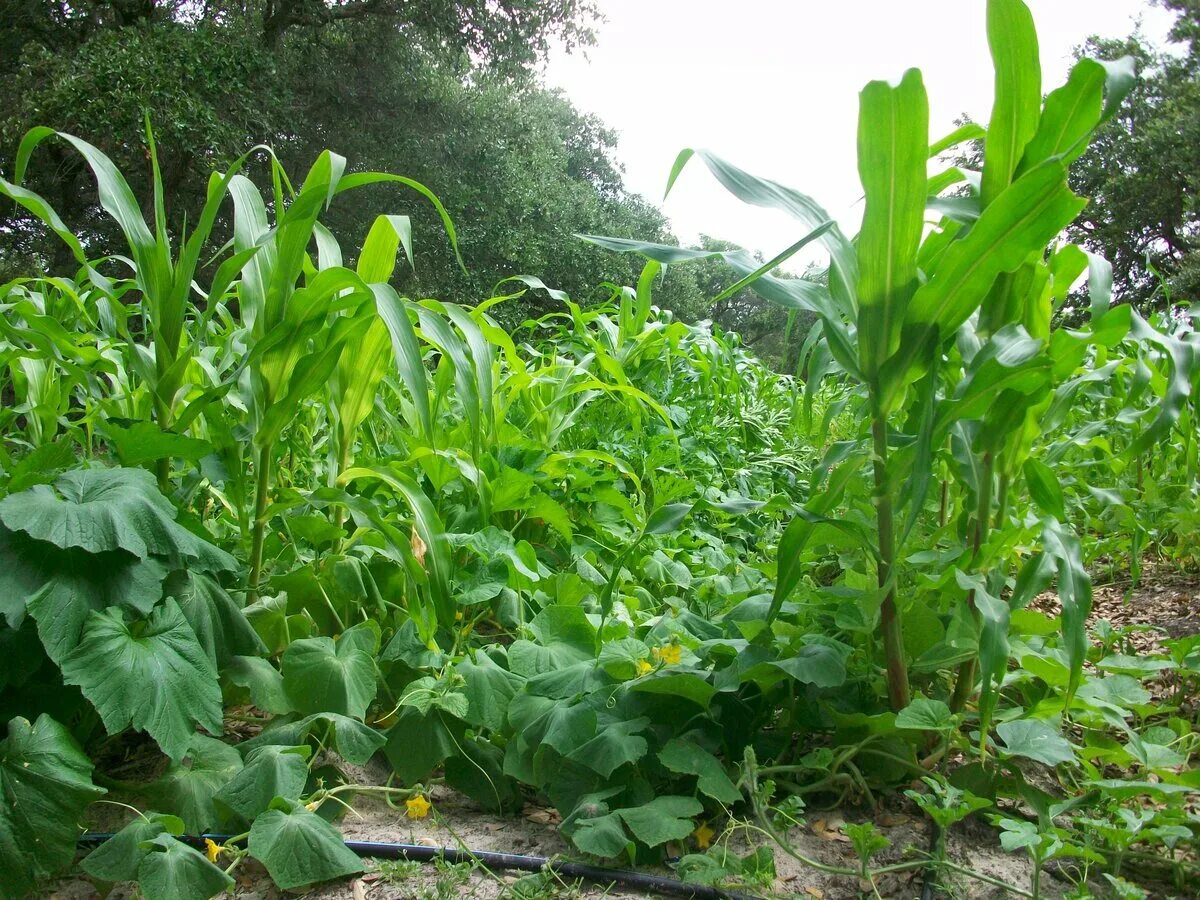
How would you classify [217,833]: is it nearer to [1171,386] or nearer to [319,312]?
[319,312]

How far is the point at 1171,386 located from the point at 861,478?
1.48ft

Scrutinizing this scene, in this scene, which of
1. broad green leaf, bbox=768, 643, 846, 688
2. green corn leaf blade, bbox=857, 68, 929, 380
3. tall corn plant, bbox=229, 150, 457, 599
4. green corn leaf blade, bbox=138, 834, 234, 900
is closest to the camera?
green corn leaf blade, bbox=138, 834, 234, 900

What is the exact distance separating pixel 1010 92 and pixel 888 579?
0.58 meters

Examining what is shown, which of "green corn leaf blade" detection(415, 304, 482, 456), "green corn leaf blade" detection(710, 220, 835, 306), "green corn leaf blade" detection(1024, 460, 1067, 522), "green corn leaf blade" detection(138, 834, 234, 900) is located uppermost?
"green corn leaf blade" detection(710, 220, 835, 306)

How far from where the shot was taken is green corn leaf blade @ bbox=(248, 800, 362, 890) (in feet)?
2.81

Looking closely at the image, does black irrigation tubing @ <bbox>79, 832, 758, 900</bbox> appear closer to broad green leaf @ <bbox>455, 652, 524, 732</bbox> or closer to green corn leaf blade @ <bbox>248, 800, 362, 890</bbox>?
green corn leaf blade @ <bbox>248, 800, 362, 890</bbox>

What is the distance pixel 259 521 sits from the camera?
1242 mm

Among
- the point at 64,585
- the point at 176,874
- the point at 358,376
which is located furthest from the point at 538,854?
the point at 358,376

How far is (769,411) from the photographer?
4.41 meters

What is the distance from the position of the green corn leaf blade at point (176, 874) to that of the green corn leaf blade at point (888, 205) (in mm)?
901

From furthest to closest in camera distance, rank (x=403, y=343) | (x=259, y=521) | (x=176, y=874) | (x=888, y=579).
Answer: (x=259, y=521) → (x=403, y=343) → (x=888, y=579) → (x=176, y=874)

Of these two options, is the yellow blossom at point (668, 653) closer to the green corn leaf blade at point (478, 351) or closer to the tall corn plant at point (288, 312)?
the green corn leaf blade at point (478, 351)

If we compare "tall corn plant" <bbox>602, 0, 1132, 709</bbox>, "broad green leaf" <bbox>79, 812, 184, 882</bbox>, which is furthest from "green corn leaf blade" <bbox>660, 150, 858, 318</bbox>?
"broad green leaf" <bbox>79, 812, 184, 882</bbox>

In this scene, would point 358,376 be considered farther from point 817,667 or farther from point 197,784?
point 817,667
